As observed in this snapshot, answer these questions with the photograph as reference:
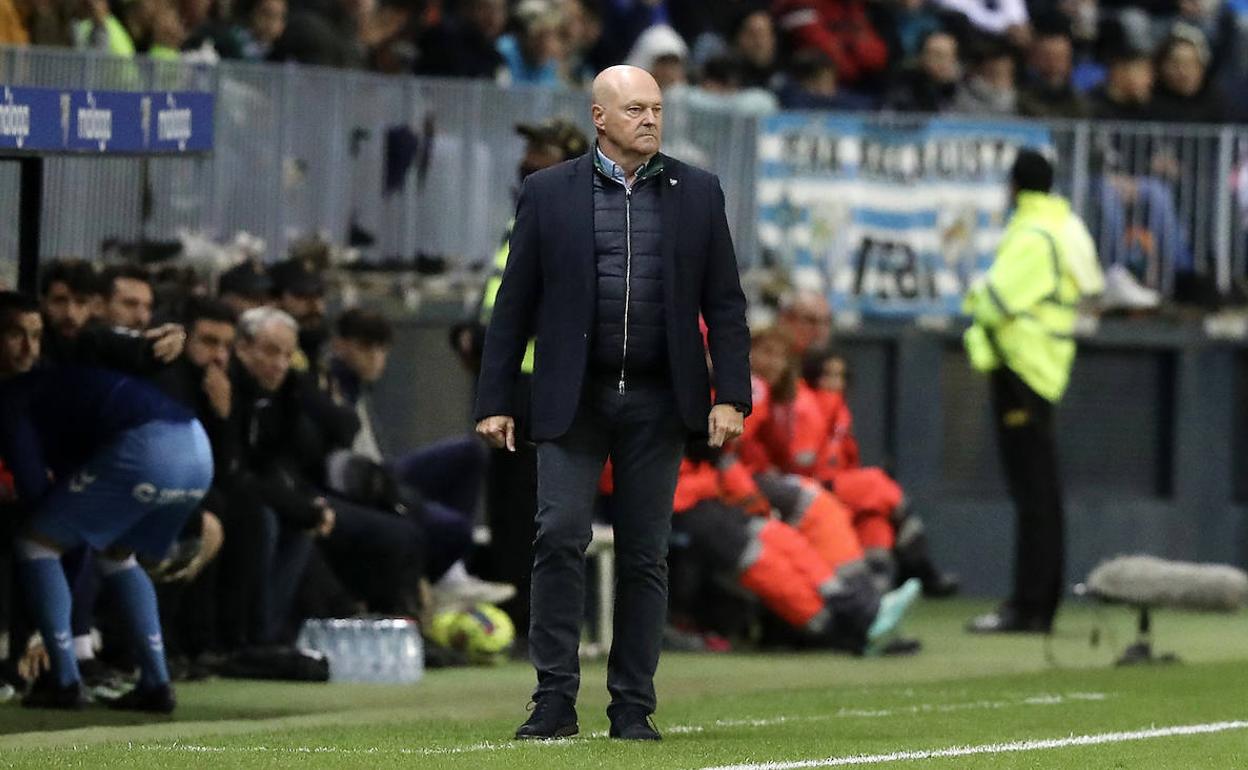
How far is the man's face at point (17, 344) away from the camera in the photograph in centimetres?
1120

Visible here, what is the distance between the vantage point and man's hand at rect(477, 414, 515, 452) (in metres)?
9.74

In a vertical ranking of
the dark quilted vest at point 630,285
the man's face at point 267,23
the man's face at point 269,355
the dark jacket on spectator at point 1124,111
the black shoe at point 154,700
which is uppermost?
the man's face at point 267,23

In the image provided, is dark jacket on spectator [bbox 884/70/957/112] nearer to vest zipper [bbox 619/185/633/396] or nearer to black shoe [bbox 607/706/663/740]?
vest zipper [bbox 619/185/633/396]

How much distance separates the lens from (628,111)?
31.6 feet

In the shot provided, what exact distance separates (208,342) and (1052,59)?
9520 millimetres

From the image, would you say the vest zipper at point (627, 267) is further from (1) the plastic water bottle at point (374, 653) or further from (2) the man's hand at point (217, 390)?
(1) the plastic water bottle at point (374, 653)

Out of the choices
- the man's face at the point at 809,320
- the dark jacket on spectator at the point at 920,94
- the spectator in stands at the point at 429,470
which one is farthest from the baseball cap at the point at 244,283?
the dark jacket on spectator at the point at 920,94

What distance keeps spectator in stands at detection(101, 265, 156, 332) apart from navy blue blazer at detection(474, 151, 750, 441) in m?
3.16

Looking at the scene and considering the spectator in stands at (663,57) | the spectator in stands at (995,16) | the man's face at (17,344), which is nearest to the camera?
the man's face at (17,344)

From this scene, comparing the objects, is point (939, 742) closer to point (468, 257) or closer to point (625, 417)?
point (625, 417)

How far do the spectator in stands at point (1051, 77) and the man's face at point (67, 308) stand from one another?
350 inches

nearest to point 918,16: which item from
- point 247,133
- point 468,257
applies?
point 468,257

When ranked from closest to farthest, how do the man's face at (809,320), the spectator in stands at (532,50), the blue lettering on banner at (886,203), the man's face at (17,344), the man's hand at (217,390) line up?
the man's face at (17,344)
the man's hand at (217,390)
the man's face at (809,320)
the spectator in stands at (532,50)
the blue lettering on banner at (886,203)

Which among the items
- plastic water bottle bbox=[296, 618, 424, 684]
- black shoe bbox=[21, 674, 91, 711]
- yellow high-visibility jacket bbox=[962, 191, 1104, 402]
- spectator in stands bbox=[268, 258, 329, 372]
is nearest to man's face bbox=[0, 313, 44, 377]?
black shoe bbox=[21, 674, 91, 711]
